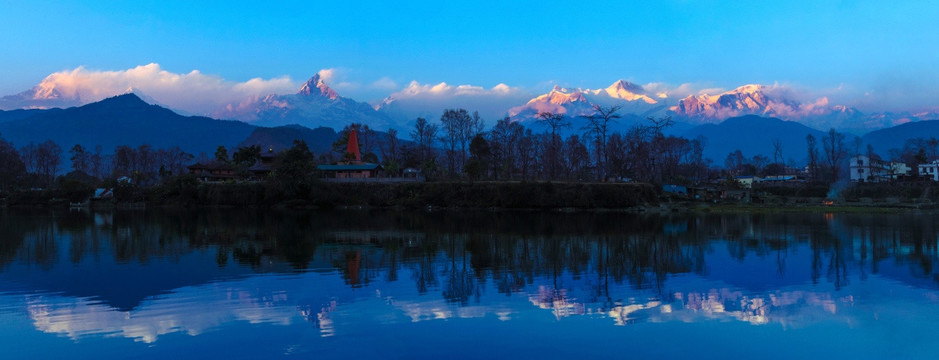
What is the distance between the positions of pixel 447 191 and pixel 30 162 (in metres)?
91.8

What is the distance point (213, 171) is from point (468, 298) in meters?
83.3

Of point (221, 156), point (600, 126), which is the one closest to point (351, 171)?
point (221, 156)

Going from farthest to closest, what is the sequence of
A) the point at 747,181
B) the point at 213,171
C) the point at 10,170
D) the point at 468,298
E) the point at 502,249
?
the point at 747,181, the point at 10,170, the point at 213,171, the point at 502,249, the point at 468,298

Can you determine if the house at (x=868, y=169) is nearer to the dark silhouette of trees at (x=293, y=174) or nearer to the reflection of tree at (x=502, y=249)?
the reflection of tree at (x=502, y=249)

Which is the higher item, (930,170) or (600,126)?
(600,126)

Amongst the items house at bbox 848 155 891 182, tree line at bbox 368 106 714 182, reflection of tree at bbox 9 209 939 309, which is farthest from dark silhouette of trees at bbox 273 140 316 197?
house at bbox 848 155 891 182

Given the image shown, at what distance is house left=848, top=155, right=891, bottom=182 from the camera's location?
87869 mm

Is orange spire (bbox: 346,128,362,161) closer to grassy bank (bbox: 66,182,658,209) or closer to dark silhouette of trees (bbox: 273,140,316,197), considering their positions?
grassy bank (bbox: 66,182,658,209)

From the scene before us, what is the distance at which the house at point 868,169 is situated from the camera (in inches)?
3459

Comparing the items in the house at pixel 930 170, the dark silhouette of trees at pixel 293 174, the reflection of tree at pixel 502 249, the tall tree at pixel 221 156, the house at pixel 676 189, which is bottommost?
the reflection of tree at pixel 502 249

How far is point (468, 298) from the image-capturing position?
14891 mm

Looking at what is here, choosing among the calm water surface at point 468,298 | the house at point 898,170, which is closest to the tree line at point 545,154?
the house at point 898,170

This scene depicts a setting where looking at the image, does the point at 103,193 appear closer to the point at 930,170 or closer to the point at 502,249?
the point at 502,249

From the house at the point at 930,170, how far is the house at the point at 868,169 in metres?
4.12
